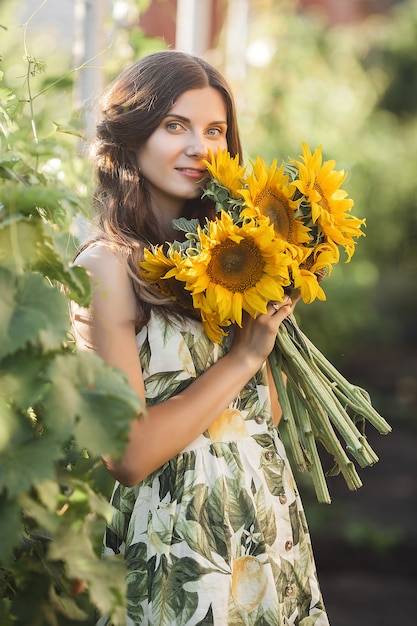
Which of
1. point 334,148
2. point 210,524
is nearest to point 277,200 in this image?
point 210,524

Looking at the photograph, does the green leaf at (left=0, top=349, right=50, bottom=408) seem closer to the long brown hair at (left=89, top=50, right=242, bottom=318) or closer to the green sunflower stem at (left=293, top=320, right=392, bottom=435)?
the long brown hair at (left=89, top=50, right=242, bottom=318)

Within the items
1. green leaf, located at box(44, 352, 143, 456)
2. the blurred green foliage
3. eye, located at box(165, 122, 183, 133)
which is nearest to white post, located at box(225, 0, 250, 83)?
the blurred green foliage

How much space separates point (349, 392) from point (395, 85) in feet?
51.4

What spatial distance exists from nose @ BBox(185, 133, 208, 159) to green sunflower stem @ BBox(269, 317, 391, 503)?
41 cm

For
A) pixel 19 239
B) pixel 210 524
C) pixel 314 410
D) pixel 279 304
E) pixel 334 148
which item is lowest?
pixel 334 148

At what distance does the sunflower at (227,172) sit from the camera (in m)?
1.84

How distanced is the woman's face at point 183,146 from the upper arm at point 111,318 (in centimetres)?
24

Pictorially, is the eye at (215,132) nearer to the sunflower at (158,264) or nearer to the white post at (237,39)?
the sunflower at (158,264)

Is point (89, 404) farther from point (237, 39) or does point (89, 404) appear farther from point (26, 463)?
point (237, 39)

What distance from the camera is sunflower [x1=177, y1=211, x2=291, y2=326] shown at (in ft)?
5.60

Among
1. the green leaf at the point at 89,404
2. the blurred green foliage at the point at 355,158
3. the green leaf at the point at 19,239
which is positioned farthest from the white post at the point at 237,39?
the green leaf at the point at 89,404

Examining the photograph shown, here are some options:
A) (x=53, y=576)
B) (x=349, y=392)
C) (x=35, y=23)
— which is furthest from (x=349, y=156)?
(x=53, y=576)

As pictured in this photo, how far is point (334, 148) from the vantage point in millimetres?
8562

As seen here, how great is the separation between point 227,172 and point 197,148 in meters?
0.12
